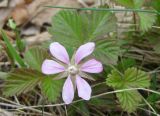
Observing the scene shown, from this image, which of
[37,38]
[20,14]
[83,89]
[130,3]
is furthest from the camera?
[20,14]

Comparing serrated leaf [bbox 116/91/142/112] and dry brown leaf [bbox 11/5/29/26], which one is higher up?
dry brown leaf [bbox 11/5/29/26]

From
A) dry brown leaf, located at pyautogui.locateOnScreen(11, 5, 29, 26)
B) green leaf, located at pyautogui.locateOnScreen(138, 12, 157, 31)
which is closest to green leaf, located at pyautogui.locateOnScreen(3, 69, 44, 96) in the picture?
green leaf, located at pyautogui.locateOnScreen(138, 12, 157, 31)

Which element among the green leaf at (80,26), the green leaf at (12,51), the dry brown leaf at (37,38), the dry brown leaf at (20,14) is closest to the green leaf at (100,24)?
the green leaf at (80,26)

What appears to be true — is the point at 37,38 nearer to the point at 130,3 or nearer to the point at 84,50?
the point at 130,3

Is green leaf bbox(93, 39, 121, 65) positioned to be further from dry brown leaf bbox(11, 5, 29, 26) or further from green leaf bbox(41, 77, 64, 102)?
dry brown leaf bbox(11, 5, 29, 26)

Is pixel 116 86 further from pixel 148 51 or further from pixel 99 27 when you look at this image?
pixel 148 51

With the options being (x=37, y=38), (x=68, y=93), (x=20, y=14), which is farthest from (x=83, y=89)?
(x=20, y=14)

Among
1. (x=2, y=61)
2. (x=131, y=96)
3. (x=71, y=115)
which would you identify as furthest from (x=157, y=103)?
(x=2, y=61)
